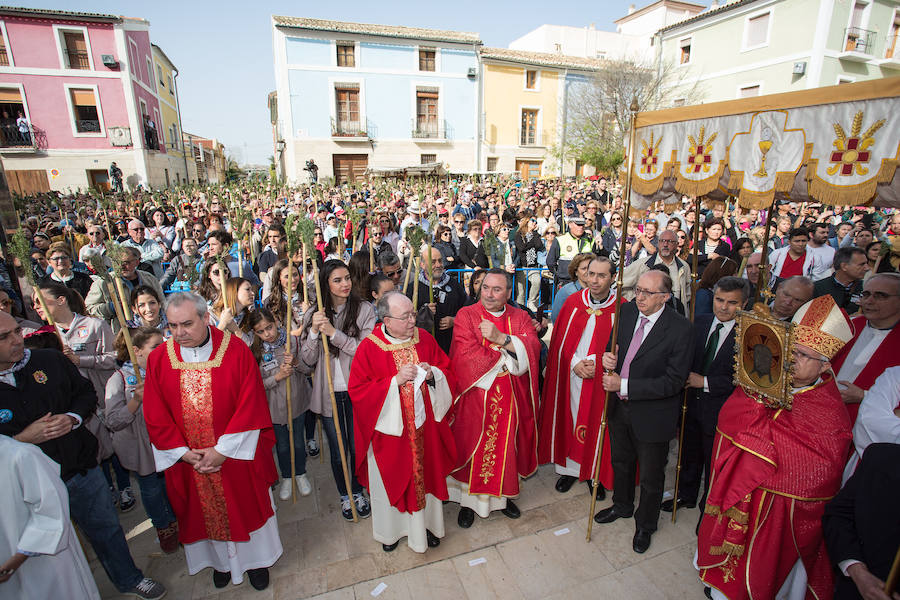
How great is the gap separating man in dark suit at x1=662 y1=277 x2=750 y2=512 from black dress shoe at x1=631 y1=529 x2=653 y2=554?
635 mm

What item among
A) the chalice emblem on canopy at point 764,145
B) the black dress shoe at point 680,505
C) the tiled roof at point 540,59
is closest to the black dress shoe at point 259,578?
the black dress shoe at point 680,505

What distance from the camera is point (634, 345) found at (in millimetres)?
3629

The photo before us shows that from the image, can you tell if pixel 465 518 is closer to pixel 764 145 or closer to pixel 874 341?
pixel 874 341

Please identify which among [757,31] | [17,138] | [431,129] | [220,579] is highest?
[757,31]

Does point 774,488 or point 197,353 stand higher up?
point 197,353

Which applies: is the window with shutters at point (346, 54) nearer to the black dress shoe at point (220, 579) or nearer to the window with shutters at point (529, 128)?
the window with shutters at point (529, 128)

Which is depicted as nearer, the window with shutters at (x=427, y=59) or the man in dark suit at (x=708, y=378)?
the man in dark suit at (x=708, y=378)

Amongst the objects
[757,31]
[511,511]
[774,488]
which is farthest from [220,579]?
[757,31]

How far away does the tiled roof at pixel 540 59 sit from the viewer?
31.1 metres

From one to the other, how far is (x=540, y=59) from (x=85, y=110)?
27655mm

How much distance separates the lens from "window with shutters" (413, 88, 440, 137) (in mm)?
Result: 30828

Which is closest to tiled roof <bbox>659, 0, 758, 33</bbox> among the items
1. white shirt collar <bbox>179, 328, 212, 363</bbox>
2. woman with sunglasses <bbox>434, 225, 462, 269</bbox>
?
woman with sunglasses <bbox>434, 225, 462, 269</bbox>

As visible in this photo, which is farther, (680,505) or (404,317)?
(680,505)

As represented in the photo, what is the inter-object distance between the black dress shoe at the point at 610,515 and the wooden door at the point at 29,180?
2918 cm
